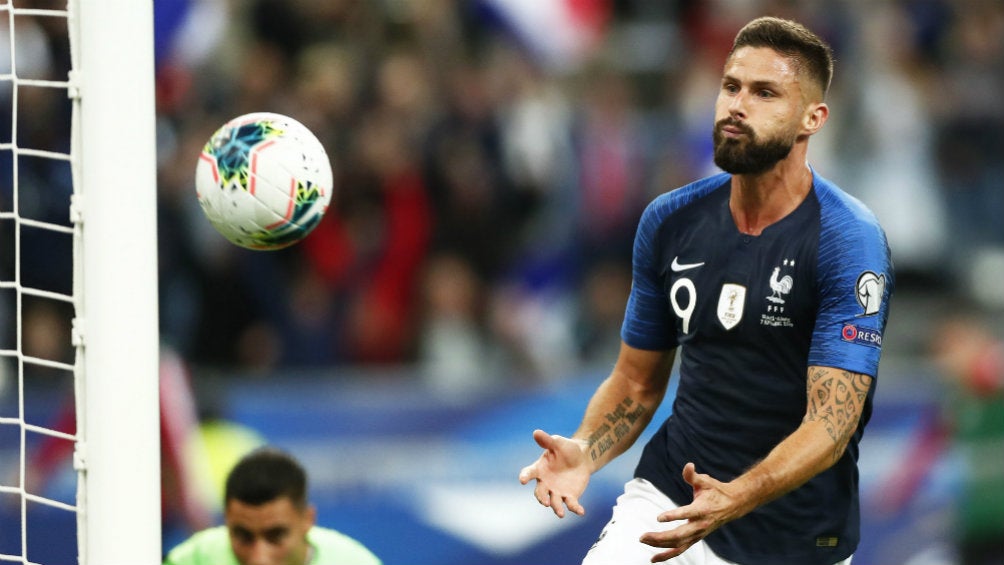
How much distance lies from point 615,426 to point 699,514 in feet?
3.45

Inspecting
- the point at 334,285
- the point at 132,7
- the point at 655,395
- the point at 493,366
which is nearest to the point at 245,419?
the point at 334,285

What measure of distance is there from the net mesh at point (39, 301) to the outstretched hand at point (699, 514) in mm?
4642

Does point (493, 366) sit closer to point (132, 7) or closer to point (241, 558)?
point (241, 558)

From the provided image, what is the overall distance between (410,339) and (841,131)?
377 cm

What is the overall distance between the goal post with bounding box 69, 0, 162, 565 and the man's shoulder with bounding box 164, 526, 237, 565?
A: 1732 millimetres

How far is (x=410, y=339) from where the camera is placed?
388 inches

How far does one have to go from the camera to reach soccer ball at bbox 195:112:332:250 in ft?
16.1

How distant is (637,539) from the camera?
4898 millimetres

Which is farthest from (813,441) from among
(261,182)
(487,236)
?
(487,236)

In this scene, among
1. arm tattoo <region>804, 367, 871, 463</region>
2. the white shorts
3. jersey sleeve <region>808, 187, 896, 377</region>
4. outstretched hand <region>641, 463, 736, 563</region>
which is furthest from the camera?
the white shorts

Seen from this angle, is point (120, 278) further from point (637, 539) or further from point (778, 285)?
point (778, 285)

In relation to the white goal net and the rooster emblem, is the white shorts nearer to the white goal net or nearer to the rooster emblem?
the rooster emblem

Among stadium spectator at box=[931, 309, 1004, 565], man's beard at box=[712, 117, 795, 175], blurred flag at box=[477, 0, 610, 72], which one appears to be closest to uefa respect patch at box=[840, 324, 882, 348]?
man's beard at box=[712, 117, 795, 175]

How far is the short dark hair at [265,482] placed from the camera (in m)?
6.09
